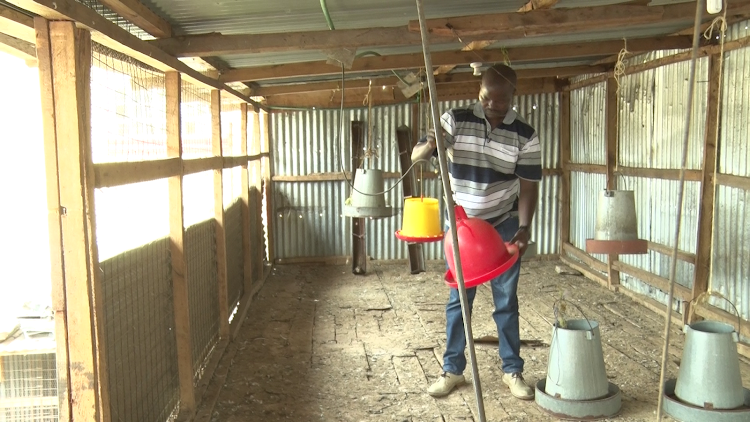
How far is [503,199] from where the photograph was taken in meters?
3.69

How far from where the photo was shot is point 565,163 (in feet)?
29.2

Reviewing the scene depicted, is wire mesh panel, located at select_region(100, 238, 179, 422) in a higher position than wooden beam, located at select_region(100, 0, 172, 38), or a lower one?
lower

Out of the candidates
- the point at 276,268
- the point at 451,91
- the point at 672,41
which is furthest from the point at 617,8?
the point at 276,268

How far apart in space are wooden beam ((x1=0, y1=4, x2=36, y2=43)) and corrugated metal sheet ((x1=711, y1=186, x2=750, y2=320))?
190 inches

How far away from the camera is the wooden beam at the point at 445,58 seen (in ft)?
17.6

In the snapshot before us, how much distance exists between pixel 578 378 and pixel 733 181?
2.37 metres

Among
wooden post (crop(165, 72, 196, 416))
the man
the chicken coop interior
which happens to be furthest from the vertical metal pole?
wooden post (crop(165, 72, 196, 416))

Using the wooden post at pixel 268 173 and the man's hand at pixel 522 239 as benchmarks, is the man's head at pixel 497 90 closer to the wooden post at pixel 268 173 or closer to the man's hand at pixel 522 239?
the man's hand at pixel 522 239

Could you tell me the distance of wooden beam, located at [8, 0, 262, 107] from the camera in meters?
2.03

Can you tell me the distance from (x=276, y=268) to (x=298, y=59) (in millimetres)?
4200

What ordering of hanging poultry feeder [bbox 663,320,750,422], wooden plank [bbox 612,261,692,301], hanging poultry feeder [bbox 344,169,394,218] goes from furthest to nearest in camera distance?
wooden plank [bbox 612,261,692,301], hanging poultry feeder [bbox 344,169,394,218], hanging poultry feeder [bbox 663,320,750,422]

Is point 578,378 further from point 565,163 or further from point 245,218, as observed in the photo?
point 565,163

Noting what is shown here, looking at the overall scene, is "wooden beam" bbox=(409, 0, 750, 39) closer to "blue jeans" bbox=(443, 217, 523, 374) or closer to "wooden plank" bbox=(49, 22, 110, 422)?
"blue jeans" bbox=(443, 217, 523, 374)

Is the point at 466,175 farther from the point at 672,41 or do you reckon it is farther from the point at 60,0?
the point at 672,41
